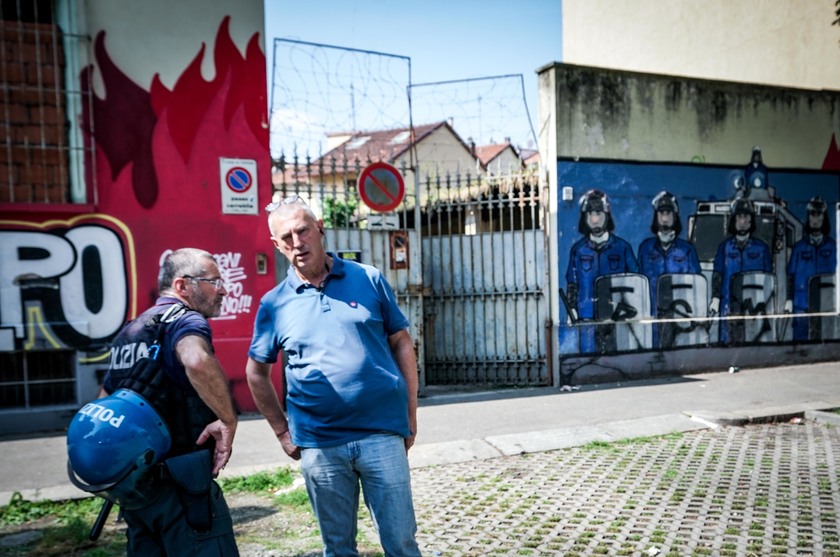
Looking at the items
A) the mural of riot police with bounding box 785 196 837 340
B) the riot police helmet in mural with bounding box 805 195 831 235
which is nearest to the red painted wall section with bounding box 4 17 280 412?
the mural of riot police with bounding box 785 196 837 340

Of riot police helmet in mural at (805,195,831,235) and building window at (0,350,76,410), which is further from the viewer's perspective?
riot police helmet in mural at (805,195,831,235)

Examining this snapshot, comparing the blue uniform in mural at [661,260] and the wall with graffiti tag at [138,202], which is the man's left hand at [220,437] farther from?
the blue uniform in mural at [661,260]

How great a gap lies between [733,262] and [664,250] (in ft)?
4.59

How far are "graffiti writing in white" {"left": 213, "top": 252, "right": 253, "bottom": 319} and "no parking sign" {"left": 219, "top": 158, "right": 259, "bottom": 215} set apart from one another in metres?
0.56

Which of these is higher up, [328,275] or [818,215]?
[818,215]

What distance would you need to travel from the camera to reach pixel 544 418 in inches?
273

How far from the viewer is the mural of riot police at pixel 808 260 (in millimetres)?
10383

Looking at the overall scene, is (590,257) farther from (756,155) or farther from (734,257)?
(756,155)

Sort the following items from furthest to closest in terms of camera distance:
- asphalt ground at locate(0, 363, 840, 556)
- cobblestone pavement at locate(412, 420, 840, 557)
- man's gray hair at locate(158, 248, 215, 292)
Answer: asphalt ground at locate(0, 363, 840, 556), cobblestone pavement at locate(412, 420, 840, 557), man's gray hair at locate(158, 248, 215, 292)

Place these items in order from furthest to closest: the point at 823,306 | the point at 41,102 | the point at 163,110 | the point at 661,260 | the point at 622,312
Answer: the point at 823,306, the point at 661,260, the point at 622,312, the point at 163,110, the point at 41,102

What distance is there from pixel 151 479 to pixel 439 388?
656cm

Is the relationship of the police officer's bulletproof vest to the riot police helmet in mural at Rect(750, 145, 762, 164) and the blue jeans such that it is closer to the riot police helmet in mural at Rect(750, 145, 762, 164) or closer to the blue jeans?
the blue jeans

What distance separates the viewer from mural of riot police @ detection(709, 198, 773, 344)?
9.83 metres

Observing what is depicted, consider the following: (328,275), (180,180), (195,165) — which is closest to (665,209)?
(195,165)
